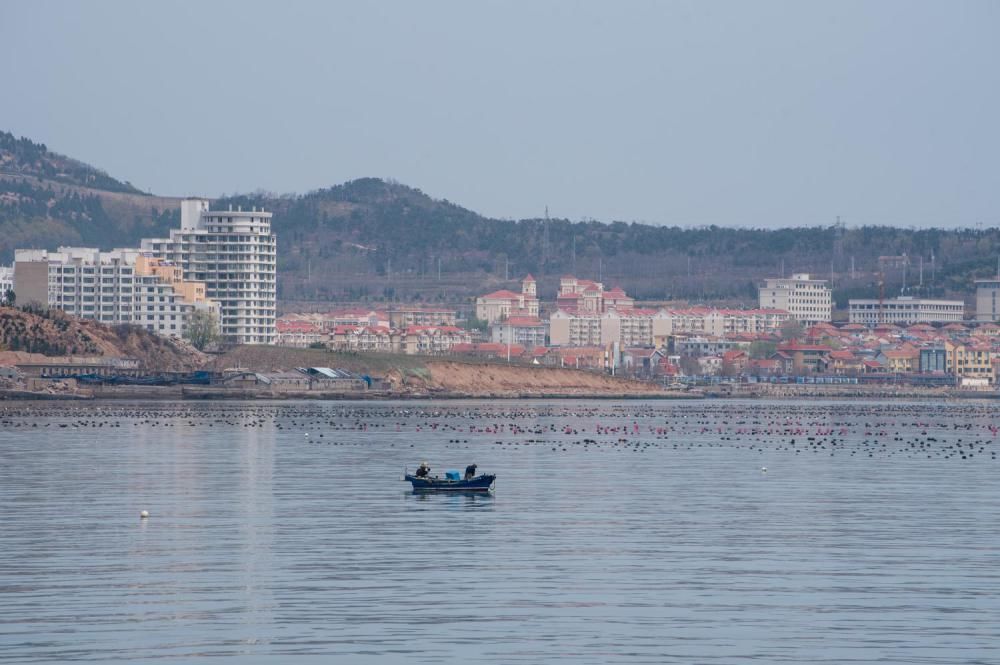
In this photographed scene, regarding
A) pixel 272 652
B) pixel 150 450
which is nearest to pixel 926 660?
pixel 272 652

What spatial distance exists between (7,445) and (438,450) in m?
20.7

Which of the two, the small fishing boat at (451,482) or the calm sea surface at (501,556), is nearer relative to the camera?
the calm sea surface at (501,556)

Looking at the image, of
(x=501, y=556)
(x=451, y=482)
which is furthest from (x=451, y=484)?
(x=501, y=556)

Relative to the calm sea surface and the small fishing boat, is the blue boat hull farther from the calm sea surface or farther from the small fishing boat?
the calm sea surface

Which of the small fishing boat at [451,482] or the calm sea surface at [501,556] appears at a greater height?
the small fishing boat at [451,482]

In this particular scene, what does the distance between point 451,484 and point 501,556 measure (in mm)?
18233

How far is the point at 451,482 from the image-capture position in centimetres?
6159

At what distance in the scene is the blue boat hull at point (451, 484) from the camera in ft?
200

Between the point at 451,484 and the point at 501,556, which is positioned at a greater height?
the point at 451,484

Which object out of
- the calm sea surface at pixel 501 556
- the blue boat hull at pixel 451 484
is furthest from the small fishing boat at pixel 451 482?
the calm sea surface at pixel 501 556

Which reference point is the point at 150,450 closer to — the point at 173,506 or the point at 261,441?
the point at 261,441

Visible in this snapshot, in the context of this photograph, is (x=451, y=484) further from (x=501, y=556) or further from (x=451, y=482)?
(x=501, y=556)

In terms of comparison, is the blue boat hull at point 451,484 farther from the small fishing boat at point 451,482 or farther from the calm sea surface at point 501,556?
the calm sea surface at point 501,556

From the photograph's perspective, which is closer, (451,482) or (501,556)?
(501,556)
